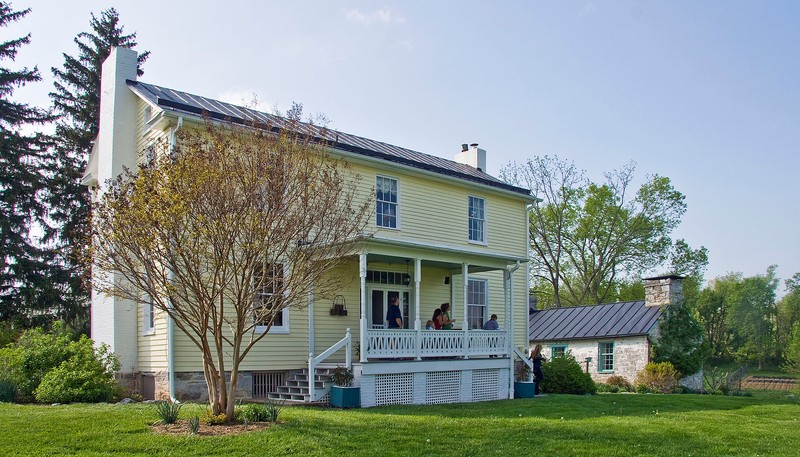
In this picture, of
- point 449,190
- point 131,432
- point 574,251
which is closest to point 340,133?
point 449,190

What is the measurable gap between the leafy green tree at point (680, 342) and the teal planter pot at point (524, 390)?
30.7 ft

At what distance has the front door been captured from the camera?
19641 millimetres

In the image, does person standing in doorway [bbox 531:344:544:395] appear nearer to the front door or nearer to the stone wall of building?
the front door

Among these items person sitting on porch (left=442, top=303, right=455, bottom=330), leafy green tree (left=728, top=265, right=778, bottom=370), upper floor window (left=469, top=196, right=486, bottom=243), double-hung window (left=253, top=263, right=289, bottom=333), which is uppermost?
upper floor window (left=469, top=196, right=486, bottom=243)

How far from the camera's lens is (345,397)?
607 inches

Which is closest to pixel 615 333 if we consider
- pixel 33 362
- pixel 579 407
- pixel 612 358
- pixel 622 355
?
pixel 622 355

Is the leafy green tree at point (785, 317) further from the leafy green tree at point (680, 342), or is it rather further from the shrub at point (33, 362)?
→ the shrub at point (33, 362)

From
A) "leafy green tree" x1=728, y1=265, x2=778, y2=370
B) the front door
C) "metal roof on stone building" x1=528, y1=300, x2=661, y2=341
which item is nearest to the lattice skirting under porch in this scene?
the front door

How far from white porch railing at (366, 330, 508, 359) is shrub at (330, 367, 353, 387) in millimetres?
659

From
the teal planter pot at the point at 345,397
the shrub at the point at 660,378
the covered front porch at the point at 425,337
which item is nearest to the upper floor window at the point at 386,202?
the covered front porch at the point at 425,337

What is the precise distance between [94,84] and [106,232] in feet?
63.0

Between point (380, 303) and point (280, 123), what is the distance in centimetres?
781

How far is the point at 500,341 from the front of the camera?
19.7 m

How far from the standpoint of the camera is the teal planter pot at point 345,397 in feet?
50.5
